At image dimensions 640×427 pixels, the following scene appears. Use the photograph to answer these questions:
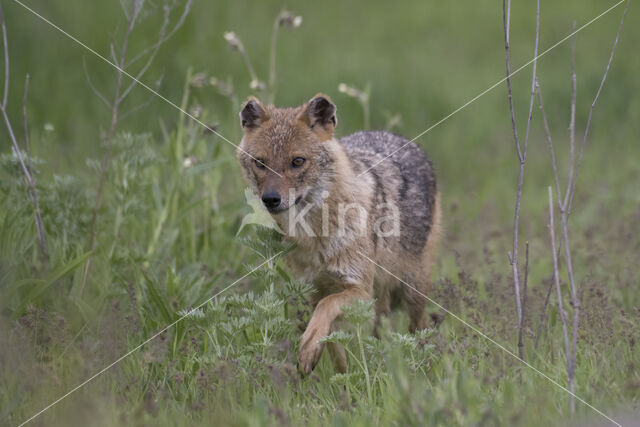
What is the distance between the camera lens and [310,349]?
13.9 feet

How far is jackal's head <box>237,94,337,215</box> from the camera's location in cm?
455

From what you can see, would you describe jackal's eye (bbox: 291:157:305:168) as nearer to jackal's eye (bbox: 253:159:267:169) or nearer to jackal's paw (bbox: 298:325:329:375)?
jackal's eye (bbox: 253:159:267:169)

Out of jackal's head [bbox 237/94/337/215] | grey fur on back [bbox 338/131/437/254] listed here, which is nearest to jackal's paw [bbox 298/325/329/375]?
jackal's head [bbox 237/94/337/215]

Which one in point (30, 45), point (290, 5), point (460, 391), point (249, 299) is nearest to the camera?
point (460, 391)

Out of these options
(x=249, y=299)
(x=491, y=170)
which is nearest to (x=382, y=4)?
(x=491, y=170)

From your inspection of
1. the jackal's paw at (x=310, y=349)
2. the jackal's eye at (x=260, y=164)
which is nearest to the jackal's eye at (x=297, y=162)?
the jackal's eye at (x=260, y=164)

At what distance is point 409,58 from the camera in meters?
10.8

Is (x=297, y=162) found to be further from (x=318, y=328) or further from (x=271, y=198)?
(x=318, y=328)

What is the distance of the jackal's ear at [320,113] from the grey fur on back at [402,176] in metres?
0.31

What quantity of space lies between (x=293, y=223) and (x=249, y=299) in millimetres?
793

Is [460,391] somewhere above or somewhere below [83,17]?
below

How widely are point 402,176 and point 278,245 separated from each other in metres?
1.52

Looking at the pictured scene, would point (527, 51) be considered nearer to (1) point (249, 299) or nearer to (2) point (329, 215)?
(2) point (329, 215)

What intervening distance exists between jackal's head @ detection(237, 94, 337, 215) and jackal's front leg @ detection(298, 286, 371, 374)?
63 centimetres
